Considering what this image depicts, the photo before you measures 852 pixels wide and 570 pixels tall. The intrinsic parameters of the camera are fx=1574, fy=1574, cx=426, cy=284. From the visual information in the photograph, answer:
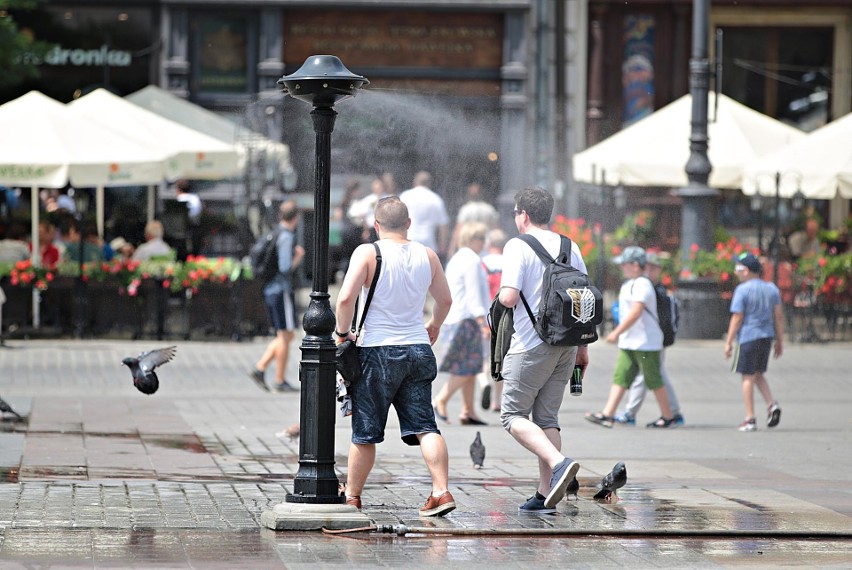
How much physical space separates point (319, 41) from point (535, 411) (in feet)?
60.4

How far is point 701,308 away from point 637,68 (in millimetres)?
9602

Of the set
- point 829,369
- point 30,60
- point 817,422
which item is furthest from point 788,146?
point 30,60

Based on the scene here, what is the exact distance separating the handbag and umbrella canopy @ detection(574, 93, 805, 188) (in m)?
11.5

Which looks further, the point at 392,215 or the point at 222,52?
the point at 222,52

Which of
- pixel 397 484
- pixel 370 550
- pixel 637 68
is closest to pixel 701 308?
pixel 397 484

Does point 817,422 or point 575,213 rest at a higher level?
point 575,213

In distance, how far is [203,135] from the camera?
64.8 ft

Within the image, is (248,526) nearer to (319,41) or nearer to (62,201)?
(62,201)

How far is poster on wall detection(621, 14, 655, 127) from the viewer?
26.5m

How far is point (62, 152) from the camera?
17.0 meters

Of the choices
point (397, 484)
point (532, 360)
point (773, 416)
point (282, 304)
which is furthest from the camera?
point (282, 304)

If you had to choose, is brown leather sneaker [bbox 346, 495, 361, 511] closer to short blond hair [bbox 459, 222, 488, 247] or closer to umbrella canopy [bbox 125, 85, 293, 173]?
short blond hair [bbox 459, 222, 488, 247]

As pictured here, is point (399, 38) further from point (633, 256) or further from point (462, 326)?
point (462, 326)

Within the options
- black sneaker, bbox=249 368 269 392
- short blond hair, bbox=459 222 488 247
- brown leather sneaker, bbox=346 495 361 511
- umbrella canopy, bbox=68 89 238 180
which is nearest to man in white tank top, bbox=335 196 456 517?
brown leather sneaker, bbox=346 495 361 511
